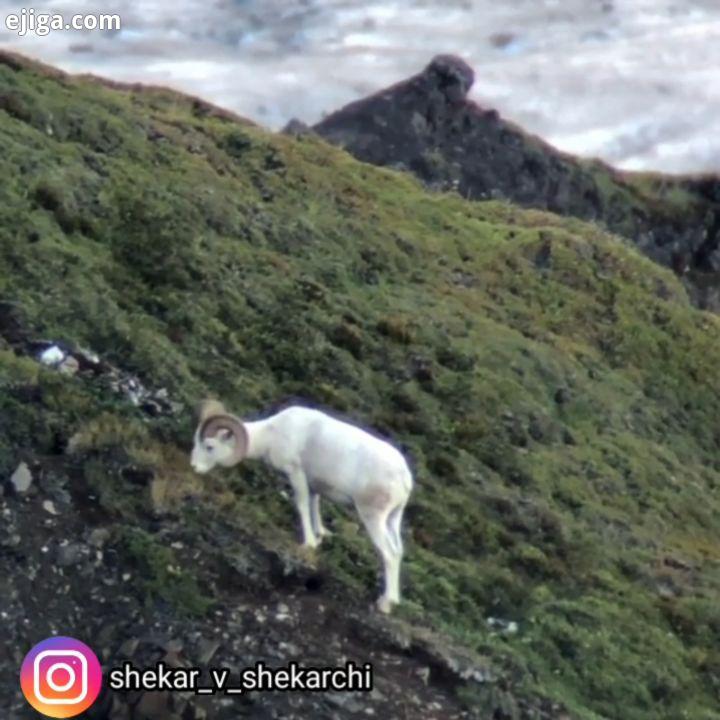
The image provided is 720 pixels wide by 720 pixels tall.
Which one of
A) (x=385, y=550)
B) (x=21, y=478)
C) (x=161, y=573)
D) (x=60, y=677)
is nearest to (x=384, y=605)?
(x=385, y=550)

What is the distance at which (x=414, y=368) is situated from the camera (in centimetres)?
2948

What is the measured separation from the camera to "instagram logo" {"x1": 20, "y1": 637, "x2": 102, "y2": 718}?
14672mm

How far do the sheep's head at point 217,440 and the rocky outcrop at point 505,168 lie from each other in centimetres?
6731

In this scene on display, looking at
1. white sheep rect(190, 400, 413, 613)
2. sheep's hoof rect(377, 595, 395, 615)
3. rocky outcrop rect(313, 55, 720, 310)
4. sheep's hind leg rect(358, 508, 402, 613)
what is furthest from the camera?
rocky outcrop rect(313, 55, 720, 310)

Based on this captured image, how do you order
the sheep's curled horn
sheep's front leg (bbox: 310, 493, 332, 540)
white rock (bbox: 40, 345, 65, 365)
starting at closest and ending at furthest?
the sheep's curled horn → sheep's front leg (bbox: 310, 493, 332, 540) → white rock (bbox: 40, 345, 65, 365)

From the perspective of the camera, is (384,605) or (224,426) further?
(384,605)

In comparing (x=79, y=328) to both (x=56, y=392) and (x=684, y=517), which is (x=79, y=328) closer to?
(x=56, y=392)

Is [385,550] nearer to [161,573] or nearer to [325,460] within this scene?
[325,460]

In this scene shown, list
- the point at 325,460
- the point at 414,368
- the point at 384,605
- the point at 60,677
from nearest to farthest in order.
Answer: the point at 60,677 → the point at 325,460 → the point at 384,605 → the point at 414,368

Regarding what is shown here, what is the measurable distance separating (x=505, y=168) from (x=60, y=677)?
258 ft

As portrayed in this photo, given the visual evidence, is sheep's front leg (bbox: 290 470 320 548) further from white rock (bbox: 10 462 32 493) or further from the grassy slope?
white rock (bbox: 10 462 32 493)

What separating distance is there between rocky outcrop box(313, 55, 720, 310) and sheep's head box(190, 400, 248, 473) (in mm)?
67311

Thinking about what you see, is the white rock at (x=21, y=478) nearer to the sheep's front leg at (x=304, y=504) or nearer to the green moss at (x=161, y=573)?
the green moss at (x=161, y=573)

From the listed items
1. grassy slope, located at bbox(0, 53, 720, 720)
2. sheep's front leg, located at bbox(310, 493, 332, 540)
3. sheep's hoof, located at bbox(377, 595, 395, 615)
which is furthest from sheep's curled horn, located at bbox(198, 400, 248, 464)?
sheep's hoof, located at bbox(377, 595, 395, 615)
